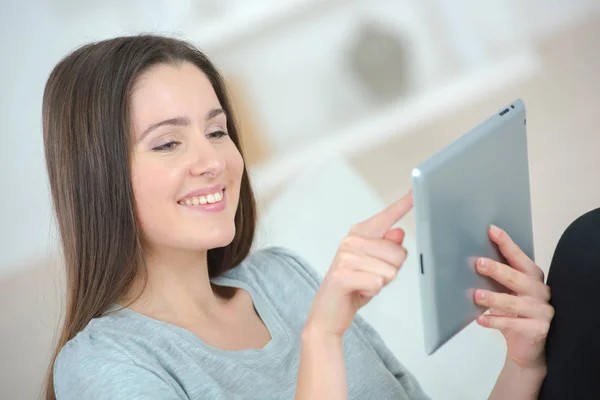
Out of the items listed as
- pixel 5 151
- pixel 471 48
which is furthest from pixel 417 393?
pixel 471 48

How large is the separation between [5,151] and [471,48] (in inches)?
63.0

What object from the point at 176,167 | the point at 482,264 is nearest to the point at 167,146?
the point at 176,167

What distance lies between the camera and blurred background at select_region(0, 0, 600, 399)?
213 cm

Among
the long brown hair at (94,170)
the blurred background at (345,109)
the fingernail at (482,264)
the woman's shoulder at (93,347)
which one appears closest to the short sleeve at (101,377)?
the woman's shoulder at (93,347)

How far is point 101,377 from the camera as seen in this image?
3.70 ft

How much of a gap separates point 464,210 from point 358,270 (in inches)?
6.7

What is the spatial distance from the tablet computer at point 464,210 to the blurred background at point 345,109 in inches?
42.2

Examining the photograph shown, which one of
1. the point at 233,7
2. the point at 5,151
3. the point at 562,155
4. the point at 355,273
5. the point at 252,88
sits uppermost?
the point at 233,7

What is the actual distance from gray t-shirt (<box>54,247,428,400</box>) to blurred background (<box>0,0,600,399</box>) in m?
0.65

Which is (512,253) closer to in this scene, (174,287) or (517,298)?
Answer: (517,298)

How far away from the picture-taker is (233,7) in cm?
246

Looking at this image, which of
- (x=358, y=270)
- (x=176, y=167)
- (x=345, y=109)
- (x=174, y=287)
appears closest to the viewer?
(x=358, y=270)

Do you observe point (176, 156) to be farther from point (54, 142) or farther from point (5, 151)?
point (5, 151)

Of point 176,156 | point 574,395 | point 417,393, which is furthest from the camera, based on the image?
point 417,393
